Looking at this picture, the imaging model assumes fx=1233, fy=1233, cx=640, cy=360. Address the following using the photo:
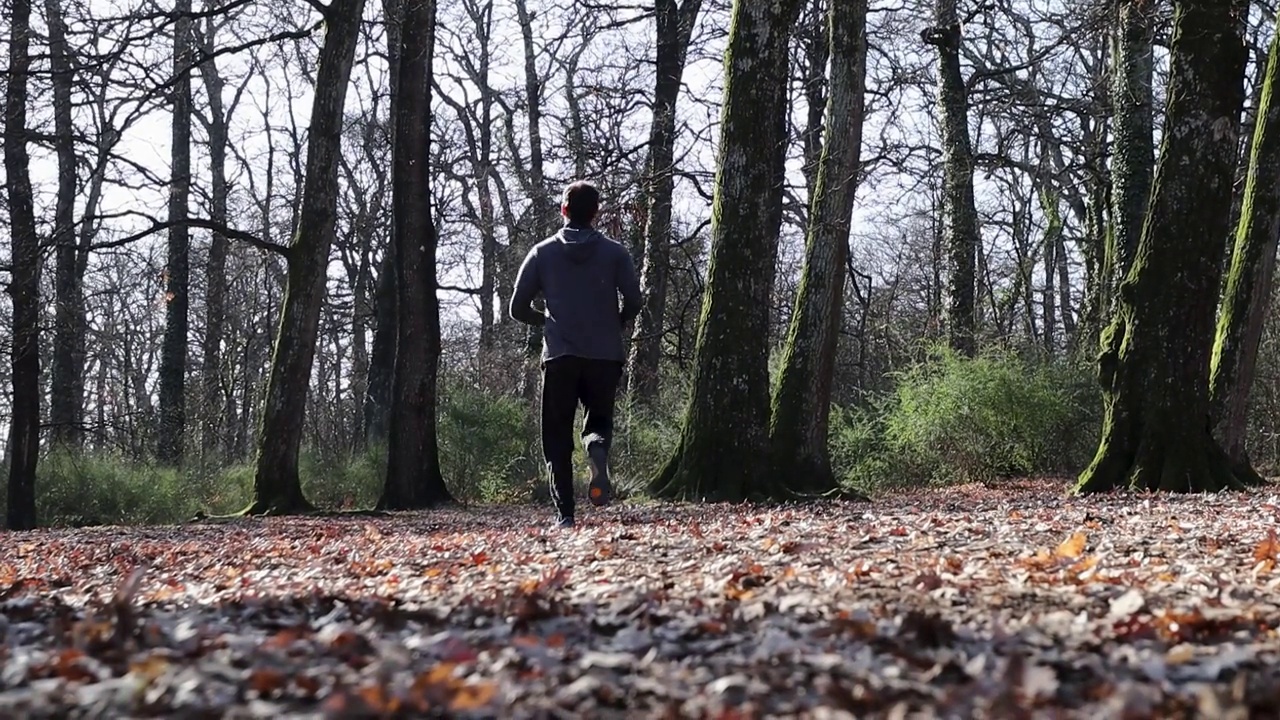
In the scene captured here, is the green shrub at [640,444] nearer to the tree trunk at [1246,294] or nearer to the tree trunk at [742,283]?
the tree trunk at [742,283]

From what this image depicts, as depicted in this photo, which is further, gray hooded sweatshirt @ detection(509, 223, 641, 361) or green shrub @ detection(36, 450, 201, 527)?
green shrub @ detection(36, 450, 201, 527)

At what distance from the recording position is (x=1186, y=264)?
387 inches

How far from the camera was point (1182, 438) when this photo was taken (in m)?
10.0

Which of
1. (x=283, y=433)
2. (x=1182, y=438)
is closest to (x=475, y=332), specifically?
(x=283, y=433)

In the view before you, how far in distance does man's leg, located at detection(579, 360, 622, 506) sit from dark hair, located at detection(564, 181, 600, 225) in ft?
3.06

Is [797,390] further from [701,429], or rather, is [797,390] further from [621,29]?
[621,29]

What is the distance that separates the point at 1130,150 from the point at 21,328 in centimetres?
1409

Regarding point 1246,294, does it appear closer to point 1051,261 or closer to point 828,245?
point 828,245

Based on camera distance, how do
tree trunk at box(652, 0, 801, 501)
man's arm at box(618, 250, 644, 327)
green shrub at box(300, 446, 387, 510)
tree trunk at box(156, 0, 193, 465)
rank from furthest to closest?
tree trunk at box(156, 0, 193, 465)
green shrub at box(300, 446, 387, 510)
tree trunk at box(652, 0, 801, 501)
man's arm at box(618, 250, 644, 327)

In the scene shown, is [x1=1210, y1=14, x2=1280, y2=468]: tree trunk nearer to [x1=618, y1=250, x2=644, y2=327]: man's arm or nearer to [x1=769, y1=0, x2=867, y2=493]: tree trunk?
[x1=769, y1=0, x2=867, y2=493]: tree trunk

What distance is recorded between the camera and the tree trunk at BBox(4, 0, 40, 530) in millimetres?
14789

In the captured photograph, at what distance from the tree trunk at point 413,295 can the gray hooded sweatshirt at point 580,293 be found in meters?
7.12

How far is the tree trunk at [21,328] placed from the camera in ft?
48.5

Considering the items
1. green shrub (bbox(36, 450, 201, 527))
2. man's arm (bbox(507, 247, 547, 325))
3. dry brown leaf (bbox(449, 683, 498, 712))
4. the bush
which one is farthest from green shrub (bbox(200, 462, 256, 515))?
dry brown leaf (bbox(449, 683, 498, 712))
